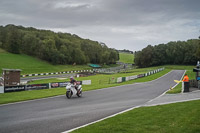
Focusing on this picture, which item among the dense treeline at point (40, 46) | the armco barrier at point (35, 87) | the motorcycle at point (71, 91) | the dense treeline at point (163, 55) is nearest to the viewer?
the motorcycle at point (71, 91)

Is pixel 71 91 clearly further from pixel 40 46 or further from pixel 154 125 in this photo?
pixel 40 46

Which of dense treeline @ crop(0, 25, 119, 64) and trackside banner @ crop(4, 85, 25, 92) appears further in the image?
dense treeline @ crop(0, 25, 119, 64)

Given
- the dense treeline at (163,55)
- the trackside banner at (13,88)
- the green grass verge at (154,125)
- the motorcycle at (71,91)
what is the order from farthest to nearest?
the dense treeline at (163,55) → the trackside banner at (13,88) → the motorcycle at (71,91) → the green grass verge at (154,125)

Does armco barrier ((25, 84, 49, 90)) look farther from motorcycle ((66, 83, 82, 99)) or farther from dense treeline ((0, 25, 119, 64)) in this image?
dense treeline ((0, 25, 119, 64))

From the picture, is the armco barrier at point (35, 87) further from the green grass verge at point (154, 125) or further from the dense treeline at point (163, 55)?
the dense treeline at point (163, 55)

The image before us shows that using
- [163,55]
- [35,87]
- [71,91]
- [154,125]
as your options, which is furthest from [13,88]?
[163,55]

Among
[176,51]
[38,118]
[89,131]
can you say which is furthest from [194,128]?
[176,51]

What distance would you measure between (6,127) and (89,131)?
12.7 feet

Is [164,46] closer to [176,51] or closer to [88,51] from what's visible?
[176,51]

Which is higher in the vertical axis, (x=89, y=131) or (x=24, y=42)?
(x=24, y=42)

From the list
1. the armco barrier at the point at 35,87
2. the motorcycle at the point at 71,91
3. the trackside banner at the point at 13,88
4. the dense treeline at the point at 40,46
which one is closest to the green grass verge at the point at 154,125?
the motorcycle at the point at 71,91

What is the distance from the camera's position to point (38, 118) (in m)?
10.3

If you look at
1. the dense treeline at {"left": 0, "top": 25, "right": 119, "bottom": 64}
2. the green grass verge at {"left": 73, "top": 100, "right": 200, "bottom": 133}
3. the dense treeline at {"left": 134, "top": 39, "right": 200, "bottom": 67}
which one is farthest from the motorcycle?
the dense treeline at {"left": 134, "top": 39, "right": 200, "bottom": 67}

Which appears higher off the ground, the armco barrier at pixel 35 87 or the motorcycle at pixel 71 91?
the motorcycle at pixel 71 91
